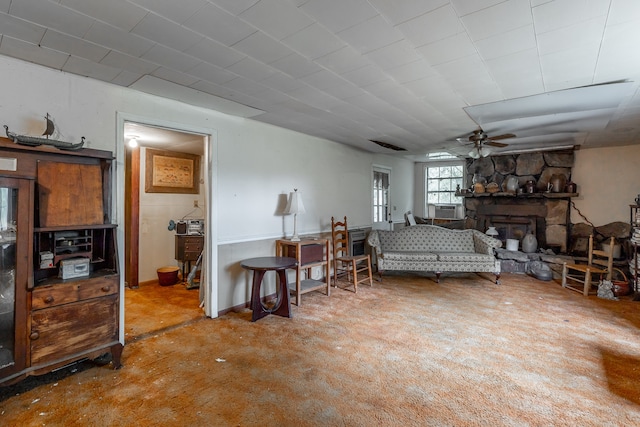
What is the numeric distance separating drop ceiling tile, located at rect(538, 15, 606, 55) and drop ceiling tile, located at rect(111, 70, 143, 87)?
114 inches

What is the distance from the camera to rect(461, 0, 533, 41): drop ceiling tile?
168 centimetres

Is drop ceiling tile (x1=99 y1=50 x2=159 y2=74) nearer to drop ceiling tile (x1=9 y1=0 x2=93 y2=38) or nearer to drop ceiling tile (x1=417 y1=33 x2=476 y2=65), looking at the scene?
drop ceiling tile (x1=9 y1=0 x2=93 y2=38)

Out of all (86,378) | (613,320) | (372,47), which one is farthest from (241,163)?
(613,320)

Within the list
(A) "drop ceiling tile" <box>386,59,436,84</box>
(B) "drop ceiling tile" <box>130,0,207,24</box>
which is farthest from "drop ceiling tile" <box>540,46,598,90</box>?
(B) "drop ceiling tile" <box>130,0,207,24</box>

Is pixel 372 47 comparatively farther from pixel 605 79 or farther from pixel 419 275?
pixel 419 275

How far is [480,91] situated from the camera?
2912mm

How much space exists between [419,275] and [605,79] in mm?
3740

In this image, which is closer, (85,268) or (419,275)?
(85,268)

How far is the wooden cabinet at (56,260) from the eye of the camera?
203cm

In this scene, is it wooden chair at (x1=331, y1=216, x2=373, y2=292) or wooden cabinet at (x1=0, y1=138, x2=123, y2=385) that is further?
wooden chair at (x1=331, y1=216, x2=373, y2=292)

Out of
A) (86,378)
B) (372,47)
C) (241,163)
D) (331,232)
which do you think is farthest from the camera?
(331,232)

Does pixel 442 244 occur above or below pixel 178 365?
above

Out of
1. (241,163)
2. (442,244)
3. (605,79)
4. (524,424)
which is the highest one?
(605,79)

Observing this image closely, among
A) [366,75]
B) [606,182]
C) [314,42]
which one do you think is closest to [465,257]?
[606,182]
